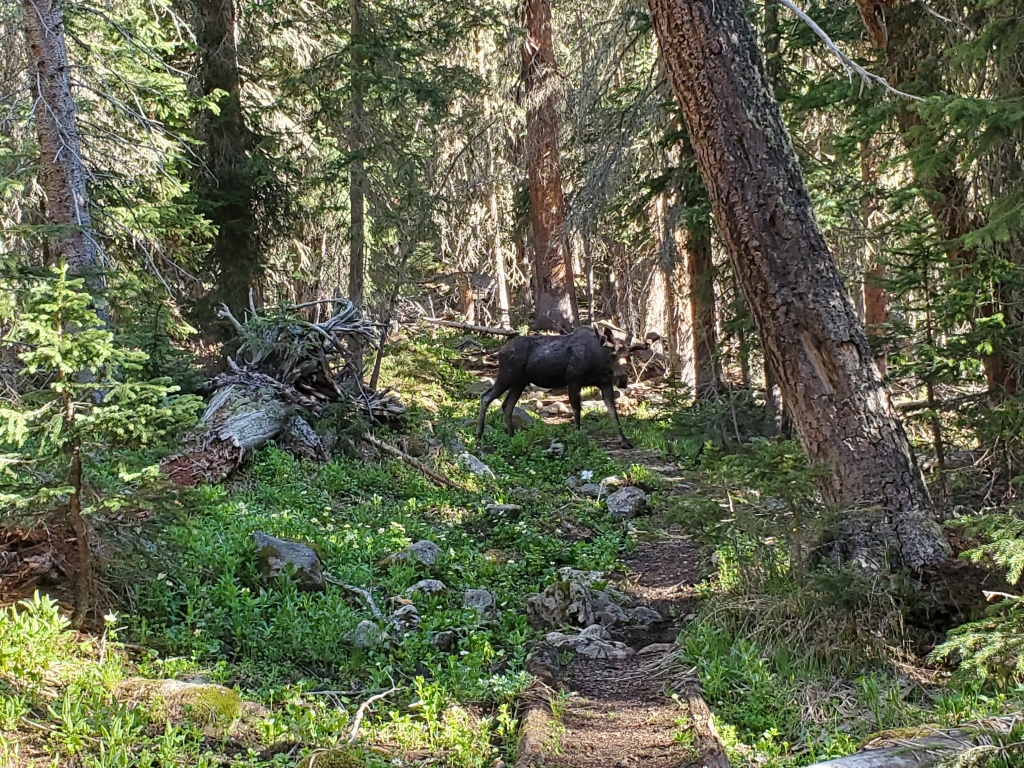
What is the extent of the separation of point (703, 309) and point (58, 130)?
372 inches

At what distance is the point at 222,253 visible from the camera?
1567cm

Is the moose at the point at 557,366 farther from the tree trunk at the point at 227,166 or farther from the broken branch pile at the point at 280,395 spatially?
the tree trunk at the point at 227,166

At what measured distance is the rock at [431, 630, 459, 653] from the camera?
5.63 metres

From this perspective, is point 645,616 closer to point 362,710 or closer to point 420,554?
point 420,554

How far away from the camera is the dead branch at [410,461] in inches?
408

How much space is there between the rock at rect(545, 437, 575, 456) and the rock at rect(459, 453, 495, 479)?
1425 mm

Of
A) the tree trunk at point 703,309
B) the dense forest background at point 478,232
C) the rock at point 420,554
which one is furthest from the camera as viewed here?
the tree trunk at point 703,309

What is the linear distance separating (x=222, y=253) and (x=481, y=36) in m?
Answer: 9.65

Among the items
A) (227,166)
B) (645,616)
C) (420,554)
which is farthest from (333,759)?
(227,166)

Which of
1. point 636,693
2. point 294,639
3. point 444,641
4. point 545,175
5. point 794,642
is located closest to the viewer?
point 636,693

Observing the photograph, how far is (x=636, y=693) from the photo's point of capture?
5027 mm

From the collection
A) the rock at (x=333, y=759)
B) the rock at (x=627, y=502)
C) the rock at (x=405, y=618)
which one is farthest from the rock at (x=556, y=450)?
the rock at (x=333, y=759)

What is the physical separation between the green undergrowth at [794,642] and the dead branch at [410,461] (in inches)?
178

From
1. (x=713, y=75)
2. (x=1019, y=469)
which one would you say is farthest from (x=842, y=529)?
(x=713, y=75)
